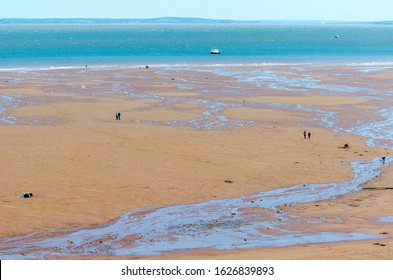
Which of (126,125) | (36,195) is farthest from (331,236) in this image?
(126,125)

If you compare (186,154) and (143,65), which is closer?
(186,154)

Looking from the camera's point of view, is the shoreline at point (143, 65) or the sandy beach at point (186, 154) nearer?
the sandy beach at point (186, 154)

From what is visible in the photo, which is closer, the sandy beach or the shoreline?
the sandy beach

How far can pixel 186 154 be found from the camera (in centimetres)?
3672

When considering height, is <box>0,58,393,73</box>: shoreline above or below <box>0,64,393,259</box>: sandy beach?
above

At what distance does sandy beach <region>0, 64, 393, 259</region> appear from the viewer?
24.1 m

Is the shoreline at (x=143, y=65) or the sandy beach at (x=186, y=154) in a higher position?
the shoreline at (x=143, y=65)

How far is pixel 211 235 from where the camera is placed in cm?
2222

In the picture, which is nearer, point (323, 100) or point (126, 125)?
point (126, 125)

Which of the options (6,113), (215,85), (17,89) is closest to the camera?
(6,113)

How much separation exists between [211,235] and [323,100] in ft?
134

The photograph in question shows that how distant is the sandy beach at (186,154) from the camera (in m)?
24.1

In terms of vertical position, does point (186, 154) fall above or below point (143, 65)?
below

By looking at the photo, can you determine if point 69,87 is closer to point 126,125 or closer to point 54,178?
point 126,125
